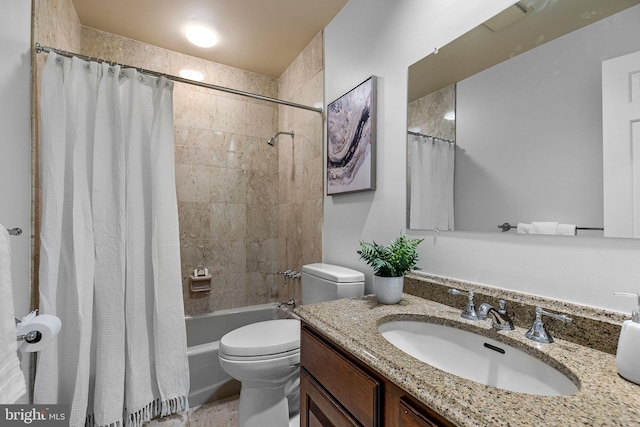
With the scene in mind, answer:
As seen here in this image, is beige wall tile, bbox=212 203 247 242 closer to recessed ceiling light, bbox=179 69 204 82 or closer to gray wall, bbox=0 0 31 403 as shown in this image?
recessed ceiling light, bbox=179 69 204 82

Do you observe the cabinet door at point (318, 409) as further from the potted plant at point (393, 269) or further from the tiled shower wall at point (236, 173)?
the tiled shower wall at point (236, 173)

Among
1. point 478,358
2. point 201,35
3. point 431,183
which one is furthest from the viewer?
point 201,35

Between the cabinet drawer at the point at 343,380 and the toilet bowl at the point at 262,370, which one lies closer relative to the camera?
the cabinet drawer at the point at 343,380

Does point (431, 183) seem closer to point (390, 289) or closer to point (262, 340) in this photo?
point (390, 289)

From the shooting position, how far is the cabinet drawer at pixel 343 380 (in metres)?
0.68

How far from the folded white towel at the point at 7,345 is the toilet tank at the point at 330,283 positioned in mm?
1105

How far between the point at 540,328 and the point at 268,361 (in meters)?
1.12

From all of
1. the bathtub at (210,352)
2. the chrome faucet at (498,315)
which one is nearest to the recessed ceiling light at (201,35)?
the bathtub at (210,352)

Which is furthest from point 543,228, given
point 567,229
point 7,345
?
point 7,345

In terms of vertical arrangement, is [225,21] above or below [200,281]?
above

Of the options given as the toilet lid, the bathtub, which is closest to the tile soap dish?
the bathtub

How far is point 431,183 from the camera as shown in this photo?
46.5 inches

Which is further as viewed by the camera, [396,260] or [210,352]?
[210,352]

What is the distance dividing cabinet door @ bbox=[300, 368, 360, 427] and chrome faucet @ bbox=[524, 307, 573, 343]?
0.52 meters
